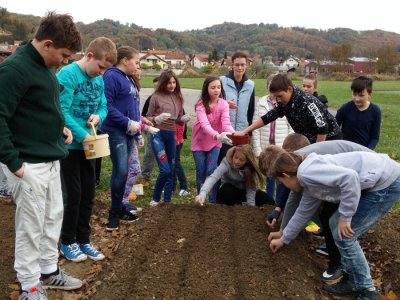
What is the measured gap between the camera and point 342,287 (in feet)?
12.0

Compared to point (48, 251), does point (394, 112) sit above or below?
below

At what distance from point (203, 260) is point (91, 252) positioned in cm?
107

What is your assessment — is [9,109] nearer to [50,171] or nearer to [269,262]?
[50,171]

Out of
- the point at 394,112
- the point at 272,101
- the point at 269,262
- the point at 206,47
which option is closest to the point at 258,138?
the point at 272,101

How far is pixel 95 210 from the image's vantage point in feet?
17.9

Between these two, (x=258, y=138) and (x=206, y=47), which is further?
(x=206, y=47)

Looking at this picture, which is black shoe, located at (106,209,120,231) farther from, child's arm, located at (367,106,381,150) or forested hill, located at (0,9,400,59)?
forested hill, located at (0,9,400,59)

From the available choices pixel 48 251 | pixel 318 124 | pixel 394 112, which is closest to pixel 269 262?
pixel 318 124

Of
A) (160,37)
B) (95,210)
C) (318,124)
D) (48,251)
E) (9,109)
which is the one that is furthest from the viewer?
(160,37)

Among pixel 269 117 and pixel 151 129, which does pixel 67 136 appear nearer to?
pixel 151 129

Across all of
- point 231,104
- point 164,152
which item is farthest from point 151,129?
point 231,104

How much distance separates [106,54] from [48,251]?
1672 millimetres

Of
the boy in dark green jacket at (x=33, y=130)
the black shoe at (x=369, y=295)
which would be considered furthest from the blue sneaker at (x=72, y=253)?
the black shoe at (x=369, y=295)

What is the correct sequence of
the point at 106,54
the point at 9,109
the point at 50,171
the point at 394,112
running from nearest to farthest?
the point at 9,109 < the point at 50,171 < the point at 106,54 < the point at 394,112
